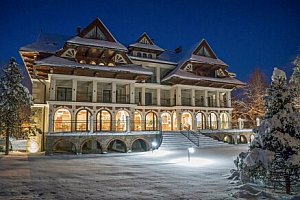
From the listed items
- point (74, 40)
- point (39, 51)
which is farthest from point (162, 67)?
point (39, 51)

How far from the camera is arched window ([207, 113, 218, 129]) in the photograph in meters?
30.9

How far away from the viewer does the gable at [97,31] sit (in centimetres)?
2443

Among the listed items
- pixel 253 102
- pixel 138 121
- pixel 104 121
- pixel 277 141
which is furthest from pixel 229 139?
pixel 277 141

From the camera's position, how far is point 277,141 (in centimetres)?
698

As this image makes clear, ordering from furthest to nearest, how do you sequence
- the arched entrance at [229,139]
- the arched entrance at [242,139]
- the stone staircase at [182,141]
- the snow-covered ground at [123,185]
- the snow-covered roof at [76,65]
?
the arched entrance at [242,139] → the arched entrance at [229,139] → the stone staircase at [182,141] → the snow-covered roof at [76,65] → the snow-covered ground at [123,185]

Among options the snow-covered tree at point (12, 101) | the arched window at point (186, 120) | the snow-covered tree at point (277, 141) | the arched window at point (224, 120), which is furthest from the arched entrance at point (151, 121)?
the snow-covered tree at point (277, 141)

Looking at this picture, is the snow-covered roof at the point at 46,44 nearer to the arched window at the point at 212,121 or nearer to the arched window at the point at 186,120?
the arched window at the point at 186,120

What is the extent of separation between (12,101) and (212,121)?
23.5 m

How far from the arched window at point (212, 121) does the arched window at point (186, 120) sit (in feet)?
8.23

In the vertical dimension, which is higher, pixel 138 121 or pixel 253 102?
pixel 253 102

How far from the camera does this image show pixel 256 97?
36875 millimetres

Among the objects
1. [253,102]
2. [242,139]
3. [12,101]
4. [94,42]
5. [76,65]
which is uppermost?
[94,42]

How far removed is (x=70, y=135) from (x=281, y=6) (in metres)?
90.8

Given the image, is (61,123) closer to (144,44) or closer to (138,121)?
(138,121)
